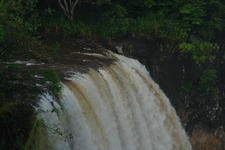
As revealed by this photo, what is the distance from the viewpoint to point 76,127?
667 cm

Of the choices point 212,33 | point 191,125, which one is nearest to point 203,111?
point 191,125

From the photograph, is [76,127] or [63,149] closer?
[63,149]

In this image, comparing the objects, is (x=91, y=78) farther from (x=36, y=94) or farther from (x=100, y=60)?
(x=36, y=94)

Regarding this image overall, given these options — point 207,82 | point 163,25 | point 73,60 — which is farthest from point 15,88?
point 207,82

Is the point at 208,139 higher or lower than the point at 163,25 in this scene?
lower

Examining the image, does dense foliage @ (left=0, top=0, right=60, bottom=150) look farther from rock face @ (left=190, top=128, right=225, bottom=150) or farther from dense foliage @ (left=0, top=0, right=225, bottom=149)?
rock face @ (left=190, top=128, right=225, bottom=150)

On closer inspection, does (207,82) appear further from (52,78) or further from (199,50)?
(52,78)

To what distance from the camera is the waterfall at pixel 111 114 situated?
608 cm

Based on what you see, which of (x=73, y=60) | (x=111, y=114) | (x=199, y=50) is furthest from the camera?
(x=199, y=50)

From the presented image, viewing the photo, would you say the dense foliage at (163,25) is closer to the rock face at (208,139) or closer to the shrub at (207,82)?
the shrub at (207,82)

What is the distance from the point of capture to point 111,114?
8.47 meters

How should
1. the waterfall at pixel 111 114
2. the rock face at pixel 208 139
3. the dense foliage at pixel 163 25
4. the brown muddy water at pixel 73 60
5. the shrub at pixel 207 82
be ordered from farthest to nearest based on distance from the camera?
the rock face at pixel 208 139
the shrub at pixel 207 82
the dense foliage at pixel 163 25
the brown muddy water at pixel 73 60
the waterfall at pixel 111 114

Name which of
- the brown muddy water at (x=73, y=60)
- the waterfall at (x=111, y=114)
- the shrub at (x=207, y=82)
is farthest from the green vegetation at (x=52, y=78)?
the shrub at (x=207, y=82)

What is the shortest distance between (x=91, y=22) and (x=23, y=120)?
380 inches
